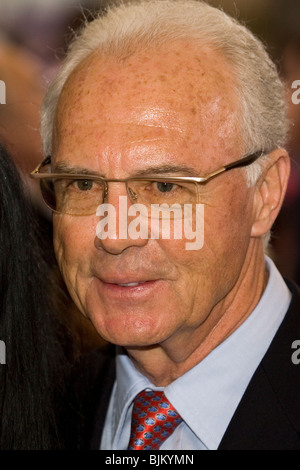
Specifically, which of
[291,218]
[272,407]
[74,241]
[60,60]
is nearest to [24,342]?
[74,241]

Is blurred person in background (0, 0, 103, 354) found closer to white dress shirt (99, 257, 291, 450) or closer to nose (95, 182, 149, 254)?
nose (95, 182, 149, 254)

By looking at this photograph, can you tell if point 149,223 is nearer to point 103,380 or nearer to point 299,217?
point 103,380

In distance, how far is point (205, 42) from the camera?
208 centimetres

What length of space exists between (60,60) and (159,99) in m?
1.75

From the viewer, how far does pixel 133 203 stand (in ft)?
6.50

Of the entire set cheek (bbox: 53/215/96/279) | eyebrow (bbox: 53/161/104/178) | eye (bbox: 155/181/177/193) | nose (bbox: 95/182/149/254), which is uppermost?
eyebrow (bbox: 53/161/104/178)

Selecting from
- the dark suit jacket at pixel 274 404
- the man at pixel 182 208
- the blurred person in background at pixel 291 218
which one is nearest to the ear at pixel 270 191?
the man at pixel 182 208

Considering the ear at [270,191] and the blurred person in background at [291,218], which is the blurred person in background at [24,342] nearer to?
the ear at [270,191]

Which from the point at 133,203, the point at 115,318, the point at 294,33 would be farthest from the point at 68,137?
the point at 294,33

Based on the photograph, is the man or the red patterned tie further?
the red patterned tie

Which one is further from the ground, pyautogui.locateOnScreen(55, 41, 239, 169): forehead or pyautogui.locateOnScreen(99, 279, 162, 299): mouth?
pyautogui.locateOnScreen(55, 41, 239, 169): forehead

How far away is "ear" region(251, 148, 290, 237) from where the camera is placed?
2152 millimetres

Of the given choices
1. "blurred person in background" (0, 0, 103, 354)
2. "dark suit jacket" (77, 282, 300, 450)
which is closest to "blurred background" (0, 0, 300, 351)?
"blurred person in background" (0, 0, 103, 354)

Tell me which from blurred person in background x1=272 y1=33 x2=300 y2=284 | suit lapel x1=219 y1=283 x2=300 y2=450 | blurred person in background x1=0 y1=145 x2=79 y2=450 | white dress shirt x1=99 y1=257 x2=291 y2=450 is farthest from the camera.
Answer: blurred person in background x1=272 y1=33 x2=300 y2=284
